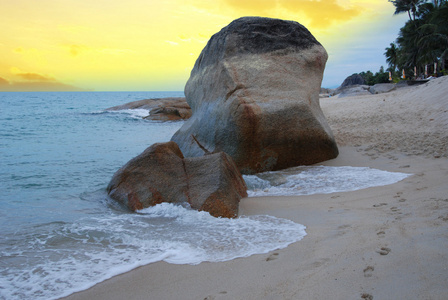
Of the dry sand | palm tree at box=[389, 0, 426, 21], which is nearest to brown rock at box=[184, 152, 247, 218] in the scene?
the dry sand

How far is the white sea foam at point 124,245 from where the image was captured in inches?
121

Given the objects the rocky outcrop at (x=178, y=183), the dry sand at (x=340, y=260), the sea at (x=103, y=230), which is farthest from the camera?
the rocky outcrop at (x=178, y=183)

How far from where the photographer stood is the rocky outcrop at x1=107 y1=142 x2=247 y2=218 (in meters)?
4.68

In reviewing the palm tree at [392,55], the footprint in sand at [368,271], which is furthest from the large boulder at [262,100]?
the palm tree at [392,55]

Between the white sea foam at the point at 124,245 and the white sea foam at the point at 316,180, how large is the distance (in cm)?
139

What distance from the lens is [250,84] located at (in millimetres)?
6992

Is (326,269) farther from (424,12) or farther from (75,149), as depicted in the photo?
(424,12)

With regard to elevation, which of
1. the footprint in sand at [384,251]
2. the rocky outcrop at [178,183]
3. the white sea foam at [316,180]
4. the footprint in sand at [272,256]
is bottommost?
the footprint in sand at [272,256]

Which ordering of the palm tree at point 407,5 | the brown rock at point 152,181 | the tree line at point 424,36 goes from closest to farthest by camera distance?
the brown rock at point 152,181
the tree line at point 424,36
the palm tree at point 407,5

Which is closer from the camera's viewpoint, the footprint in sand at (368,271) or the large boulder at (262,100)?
the footprint in sand at (368,271)

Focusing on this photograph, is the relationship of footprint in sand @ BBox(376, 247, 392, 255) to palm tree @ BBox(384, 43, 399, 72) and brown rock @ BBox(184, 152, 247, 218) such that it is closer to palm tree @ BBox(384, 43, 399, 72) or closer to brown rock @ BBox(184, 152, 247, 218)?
brown rock @ BBox(184, 152, 247, 218)

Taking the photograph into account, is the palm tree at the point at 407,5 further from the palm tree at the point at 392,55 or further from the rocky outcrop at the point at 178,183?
the rocky outcrop at the point at 178,183

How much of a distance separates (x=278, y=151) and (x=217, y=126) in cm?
124

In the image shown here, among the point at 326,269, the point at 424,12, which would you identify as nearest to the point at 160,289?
the point at 326,269
